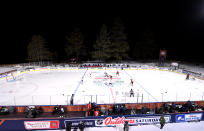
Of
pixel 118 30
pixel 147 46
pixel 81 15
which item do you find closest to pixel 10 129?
pixel 118 30

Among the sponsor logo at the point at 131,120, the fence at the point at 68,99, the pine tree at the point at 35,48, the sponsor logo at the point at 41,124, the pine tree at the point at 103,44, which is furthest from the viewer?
the pine tree at the point at 103,44

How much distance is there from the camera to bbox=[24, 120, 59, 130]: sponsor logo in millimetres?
8143

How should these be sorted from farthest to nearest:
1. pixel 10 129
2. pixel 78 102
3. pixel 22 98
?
pixel 22 98 < pixel 78 102 < pixel 10 129

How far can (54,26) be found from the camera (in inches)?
2185

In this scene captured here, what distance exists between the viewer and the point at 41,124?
8.28 meters

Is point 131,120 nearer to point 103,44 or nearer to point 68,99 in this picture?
point 68,99

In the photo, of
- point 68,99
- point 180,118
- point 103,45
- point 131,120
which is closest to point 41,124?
point 68,99

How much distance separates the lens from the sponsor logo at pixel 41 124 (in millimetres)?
8143

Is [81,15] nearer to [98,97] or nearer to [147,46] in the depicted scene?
[147,46]

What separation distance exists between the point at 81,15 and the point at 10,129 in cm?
5095

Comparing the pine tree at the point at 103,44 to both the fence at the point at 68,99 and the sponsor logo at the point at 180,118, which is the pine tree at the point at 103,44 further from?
the sponsor logo at the point at 180,118

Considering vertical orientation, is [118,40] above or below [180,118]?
above

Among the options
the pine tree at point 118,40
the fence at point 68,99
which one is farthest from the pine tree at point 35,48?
the fence at point 68,99

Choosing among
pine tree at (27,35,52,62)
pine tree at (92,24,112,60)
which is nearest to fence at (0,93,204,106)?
pine tree at (27,35,52,62)
